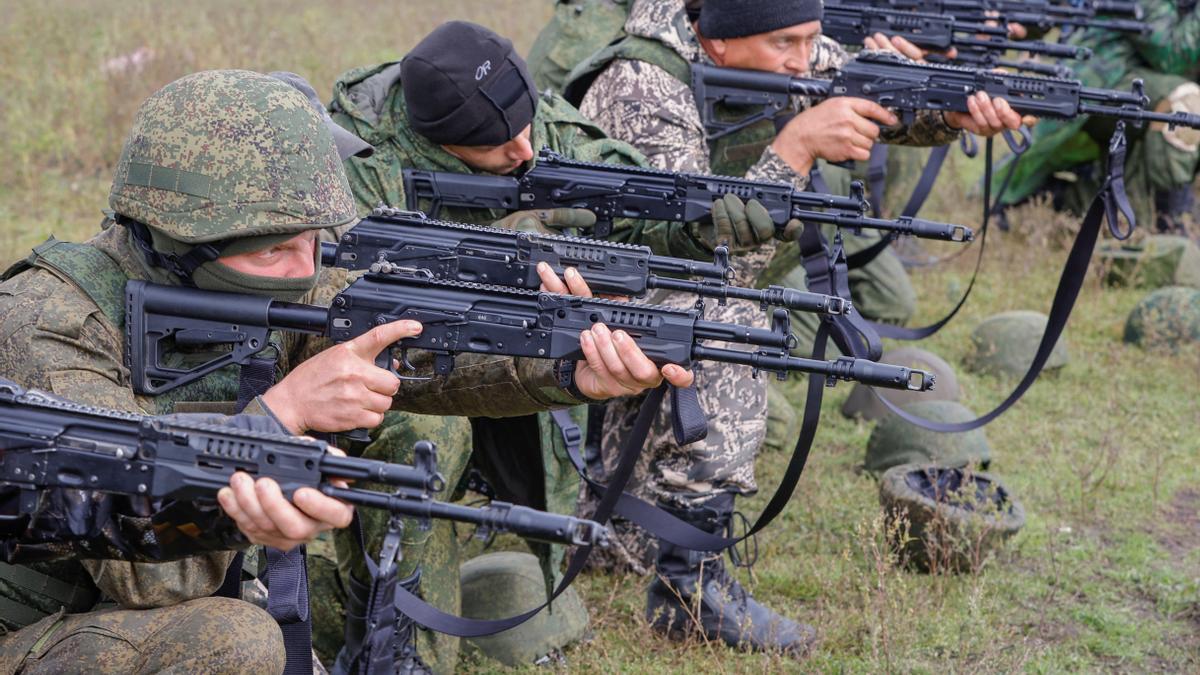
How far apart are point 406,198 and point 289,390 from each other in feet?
5.44

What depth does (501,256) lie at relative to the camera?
4871 millimetres

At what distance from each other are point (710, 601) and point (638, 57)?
2.39 m

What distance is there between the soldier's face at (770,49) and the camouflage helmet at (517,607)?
242 centimetres

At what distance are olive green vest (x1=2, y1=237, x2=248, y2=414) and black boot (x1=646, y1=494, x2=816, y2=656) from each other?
2.05 m

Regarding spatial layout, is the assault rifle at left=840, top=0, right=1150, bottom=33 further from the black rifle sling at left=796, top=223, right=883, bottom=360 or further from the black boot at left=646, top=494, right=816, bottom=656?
the black boot at left=646, top=494, right=816, bottom=656

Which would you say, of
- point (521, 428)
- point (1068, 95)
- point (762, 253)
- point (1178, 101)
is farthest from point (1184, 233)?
point (521, 428)

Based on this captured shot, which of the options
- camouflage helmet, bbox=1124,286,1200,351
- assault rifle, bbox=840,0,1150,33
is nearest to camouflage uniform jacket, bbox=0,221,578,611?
assault rifle, bbox=840,0,1150,33

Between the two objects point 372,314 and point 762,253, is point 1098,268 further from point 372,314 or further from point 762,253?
point 372,314

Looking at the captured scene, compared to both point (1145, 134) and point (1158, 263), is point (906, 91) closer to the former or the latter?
point (1158, 263)

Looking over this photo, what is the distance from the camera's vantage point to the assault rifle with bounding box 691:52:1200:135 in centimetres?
629

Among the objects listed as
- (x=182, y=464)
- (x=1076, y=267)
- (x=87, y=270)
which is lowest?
(x=1076, y=267)

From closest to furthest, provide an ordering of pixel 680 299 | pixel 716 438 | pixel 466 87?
pixel 466 87 → pixel 716 438 → pixel 680 299

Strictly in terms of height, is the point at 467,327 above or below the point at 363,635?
above

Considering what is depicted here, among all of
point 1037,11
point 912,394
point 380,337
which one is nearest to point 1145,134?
point 1037,11
